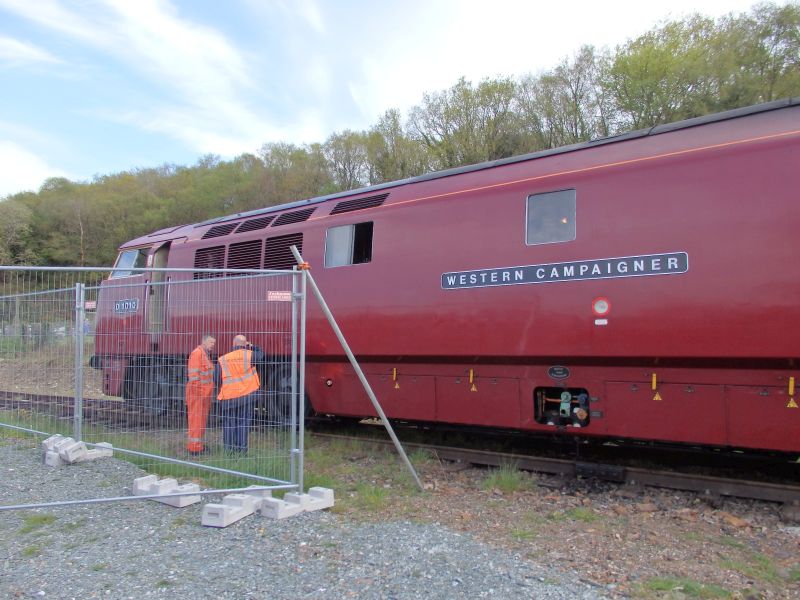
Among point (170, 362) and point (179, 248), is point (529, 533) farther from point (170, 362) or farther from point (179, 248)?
point (179, 248)

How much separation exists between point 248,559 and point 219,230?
665cm

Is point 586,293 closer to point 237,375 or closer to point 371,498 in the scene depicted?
point 371,498

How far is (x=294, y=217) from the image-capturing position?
28.0 feet

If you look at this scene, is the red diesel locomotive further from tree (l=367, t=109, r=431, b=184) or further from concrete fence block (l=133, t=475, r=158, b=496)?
tree (l=367, t=109, r=431, b=184)

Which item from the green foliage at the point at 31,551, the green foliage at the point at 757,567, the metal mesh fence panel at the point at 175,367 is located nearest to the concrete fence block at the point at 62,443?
the metal mesh fence panel at the point at 175,367

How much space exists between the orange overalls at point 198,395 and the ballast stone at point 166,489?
1.20ft

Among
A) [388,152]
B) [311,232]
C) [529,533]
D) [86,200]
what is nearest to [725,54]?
[388,152]

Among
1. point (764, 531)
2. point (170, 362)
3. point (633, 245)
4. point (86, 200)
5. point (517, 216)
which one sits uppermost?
point (86, 200)

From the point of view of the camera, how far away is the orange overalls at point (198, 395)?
542 cm

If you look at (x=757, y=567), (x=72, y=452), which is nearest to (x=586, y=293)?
(x=757, y=567)

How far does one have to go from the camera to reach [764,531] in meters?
4.75

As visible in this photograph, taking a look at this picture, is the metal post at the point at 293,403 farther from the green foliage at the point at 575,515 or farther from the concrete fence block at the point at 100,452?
the concrete fence block at the point at 100,452

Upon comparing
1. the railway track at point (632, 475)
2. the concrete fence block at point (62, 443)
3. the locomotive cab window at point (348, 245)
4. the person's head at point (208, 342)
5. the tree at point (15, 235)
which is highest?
the tree at point (15, 235)

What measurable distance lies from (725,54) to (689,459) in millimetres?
30426
